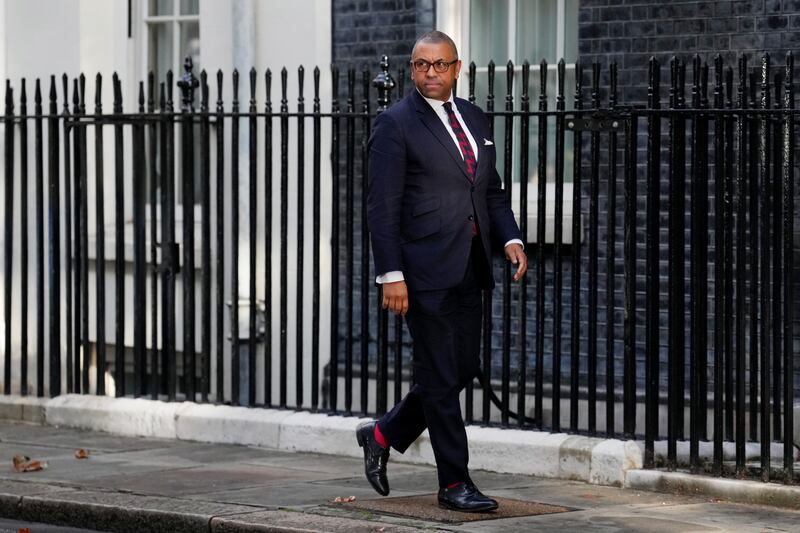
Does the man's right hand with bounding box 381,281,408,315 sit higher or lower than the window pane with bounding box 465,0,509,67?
lower

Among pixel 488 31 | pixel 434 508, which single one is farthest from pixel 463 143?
pixel 488 31

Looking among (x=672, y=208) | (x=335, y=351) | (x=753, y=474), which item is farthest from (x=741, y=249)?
(x=335, y=351)

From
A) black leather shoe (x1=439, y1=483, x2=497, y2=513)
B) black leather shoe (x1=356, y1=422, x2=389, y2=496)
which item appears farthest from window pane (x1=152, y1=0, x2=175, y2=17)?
black leather shoe (x1=439, y1=483, x2=497, y2=513)

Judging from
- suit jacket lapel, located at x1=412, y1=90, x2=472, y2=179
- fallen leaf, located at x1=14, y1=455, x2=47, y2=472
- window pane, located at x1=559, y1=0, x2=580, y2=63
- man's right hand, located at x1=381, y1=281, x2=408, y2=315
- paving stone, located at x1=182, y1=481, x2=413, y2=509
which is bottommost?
fallen leaf, located at x1=14, y1=455, x2=47, y2=472

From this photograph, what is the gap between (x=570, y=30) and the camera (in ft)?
34.3

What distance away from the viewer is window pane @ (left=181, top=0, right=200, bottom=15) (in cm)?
1245

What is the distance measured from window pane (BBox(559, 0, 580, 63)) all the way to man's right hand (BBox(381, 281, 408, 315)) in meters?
3.84

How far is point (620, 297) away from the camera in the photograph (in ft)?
32.7

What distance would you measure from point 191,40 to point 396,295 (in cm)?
604

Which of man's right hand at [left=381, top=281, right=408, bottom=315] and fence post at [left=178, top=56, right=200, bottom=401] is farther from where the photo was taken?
fence post at [left=178, top=56, right=200, bottom=401]

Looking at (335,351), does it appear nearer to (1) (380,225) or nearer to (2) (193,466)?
(2) (193,466)

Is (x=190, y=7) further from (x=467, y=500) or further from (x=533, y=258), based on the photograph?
(x=467, y=500)

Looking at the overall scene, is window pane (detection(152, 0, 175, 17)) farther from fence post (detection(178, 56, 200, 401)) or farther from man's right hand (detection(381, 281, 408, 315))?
man's right hand (detection(381, 281, 408, 315))

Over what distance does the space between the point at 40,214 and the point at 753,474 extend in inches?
185
